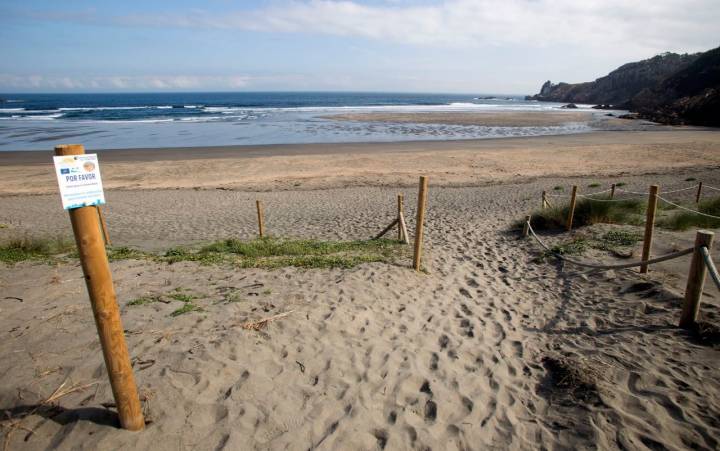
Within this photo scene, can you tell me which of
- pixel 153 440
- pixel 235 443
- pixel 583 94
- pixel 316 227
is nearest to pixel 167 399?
pixel 153 440

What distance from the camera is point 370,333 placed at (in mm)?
4594

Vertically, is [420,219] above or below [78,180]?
below

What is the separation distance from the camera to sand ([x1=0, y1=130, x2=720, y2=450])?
3.16 meters

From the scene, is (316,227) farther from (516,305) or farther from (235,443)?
(235,443)

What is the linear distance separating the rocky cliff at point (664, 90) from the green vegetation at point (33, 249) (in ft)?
157

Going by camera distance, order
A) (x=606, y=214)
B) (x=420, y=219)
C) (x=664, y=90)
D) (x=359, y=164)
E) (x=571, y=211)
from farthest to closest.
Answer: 1. (x=664, y=90)
2. (x=359, y=164)
3. (x=606, y=214)
4. (x=571, y=211)
5. (x=420, y=219)

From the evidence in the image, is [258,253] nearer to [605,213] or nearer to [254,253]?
[254,253]

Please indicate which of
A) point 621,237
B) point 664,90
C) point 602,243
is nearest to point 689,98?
point 664,90

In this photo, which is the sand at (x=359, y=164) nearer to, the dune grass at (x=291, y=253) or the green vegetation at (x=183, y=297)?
the dune grass at (x=291, y=253)

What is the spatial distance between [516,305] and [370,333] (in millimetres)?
2234

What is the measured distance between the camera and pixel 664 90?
2179 inches

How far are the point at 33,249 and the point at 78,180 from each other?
6.56 m

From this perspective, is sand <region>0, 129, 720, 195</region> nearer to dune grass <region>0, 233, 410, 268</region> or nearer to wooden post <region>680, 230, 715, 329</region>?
dune grass <region>0, 233, 410, 268</region>

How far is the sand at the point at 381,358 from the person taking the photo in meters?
3.16
